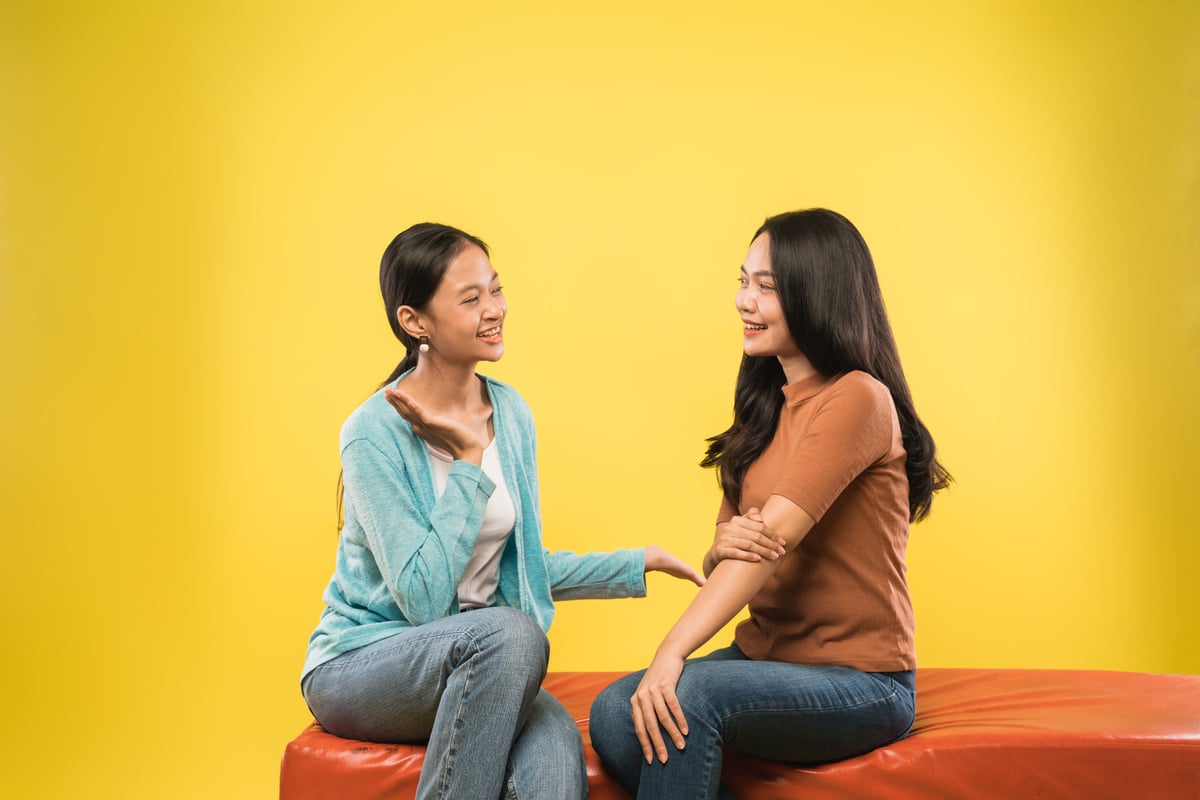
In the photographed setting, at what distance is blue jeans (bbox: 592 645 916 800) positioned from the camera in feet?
6.25

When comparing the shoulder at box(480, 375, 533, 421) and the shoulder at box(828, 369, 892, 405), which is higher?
the shoulder at box(828, 369, 892, 405)

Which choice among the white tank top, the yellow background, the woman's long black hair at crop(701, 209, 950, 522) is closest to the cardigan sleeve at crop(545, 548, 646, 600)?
the white tank top

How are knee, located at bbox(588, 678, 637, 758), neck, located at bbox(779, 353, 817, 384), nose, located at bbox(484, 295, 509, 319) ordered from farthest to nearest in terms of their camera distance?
nose, located at bbox(484, 295, 509, 319) < neck, located at bbox(779, 353, 817, 384) < knee, located at bbox(588, 678, 637, 758)

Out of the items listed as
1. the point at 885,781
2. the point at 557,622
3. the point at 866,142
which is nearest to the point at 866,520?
the point at 885,781

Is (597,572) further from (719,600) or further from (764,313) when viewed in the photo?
(764,313)

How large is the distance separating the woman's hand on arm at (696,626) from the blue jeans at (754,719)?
2cm

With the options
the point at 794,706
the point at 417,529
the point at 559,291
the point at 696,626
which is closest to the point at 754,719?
the point at 794,706

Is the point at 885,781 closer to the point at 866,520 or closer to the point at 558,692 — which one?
the point at 866,520

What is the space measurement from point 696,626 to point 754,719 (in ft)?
0.61

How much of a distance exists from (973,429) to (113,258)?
286 centimetres

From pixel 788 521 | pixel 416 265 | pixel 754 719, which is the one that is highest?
pixel 416 265

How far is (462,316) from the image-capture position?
2.37 meters

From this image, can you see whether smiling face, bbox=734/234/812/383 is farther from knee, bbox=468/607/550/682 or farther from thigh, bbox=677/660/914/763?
knee, bbox=468/607/550/682

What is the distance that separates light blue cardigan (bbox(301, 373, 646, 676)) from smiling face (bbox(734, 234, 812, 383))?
0.58 meters
